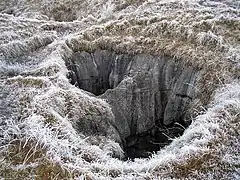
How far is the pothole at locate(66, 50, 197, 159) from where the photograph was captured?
18.2m

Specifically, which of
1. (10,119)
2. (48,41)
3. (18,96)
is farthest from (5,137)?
(48,41)

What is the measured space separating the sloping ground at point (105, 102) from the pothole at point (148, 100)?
73 centimetres

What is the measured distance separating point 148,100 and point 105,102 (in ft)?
11.1

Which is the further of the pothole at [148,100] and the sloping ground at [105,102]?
the pothole at [148,100]

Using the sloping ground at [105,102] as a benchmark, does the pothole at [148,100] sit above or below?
below

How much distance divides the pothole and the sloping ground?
0.73 metres

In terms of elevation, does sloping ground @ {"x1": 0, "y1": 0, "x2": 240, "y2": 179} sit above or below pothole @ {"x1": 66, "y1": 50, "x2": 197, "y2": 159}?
above

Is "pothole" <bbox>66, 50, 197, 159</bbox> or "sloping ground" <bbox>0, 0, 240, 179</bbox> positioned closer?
"sloping ground" <bbox>0, 0, 240, 179</bbox>

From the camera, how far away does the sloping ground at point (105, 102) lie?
438 inches

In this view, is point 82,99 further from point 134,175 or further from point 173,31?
point 173,31

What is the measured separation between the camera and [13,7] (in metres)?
34.6

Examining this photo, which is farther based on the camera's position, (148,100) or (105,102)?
(148,100)

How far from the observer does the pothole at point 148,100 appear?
18188 mm

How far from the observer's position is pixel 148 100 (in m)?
19.2
